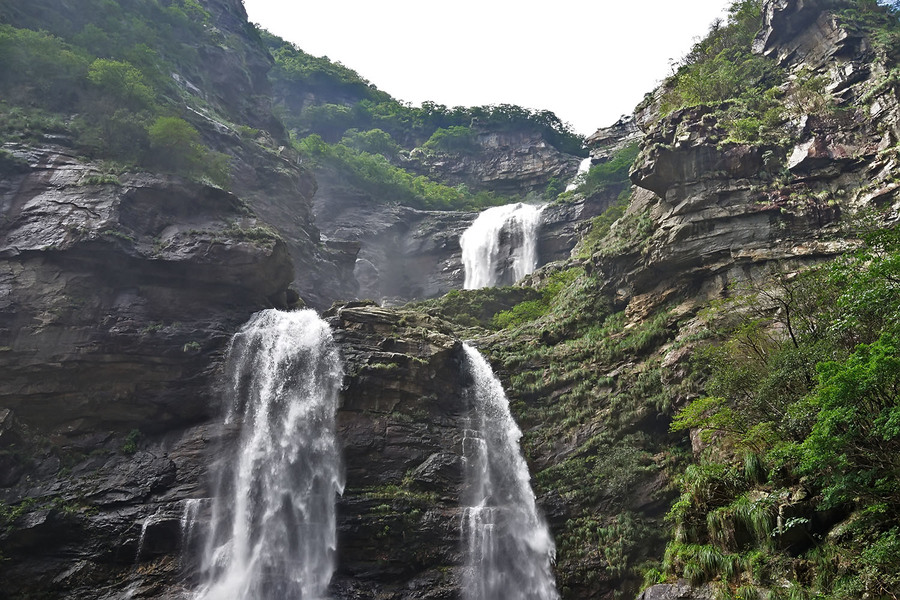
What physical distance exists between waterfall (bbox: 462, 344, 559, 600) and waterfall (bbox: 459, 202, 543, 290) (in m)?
19.0

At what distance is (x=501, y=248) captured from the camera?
43.8m

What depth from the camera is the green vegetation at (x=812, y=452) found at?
29.8 feet

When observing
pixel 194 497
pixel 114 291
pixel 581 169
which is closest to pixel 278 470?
pixel 194 497

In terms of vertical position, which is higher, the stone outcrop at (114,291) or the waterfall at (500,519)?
the stone outcrop at (114,291)

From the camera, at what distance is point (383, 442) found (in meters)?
21.9

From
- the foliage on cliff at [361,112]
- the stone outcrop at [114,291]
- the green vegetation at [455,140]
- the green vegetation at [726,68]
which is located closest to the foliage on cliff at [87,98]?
the stone outcrop at [114,291]

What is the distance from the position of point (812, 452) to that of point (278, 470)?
18.0 meters

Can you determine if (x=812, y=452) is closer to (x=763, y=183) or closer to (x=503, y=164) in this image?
(x=763, y=183)

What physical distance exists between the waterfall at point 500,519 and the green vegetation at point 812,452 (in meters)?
6.87

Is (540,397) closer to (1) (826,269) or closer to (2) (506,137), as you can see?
(1) (826,269)

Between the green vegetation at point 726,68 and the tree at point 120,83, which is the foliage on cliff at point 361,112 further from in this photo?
the tree at point 120,83

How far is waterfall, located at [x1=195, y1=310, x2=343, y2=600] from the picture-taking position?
19234 mm

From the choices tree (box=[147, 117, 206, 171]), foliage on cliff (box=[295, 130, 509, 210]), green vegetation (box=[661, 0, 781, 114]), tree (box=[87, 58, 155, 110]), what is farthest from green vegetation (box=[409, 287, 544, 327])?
foliage on cliff (box=[295, 130, 509, 210])

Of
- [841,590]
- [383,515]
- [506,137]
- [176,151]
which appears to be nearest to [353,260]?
[176,151]
